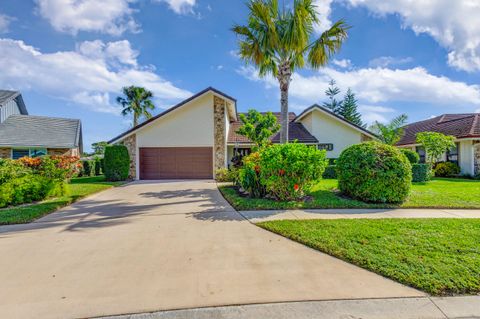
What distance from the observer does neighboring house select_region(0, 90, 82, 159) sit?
57.1 feet

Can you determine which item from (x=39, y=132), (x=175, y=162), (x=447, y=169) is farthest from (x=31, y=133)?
(x=447, y=169)

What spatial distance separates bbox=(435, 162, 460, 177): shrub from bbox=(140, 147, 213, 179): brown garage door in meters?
16.6

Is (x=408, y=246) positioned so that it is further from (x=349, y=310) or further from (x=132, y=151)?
(x=132, y=151)

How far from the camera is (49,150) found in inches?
720

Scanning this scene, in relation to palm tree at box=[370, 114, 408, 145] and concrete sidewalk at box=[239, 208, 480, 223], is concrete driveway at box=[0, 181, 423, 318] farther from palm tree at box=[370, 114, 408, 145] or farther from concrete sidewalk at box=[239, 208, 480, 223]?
palm tree at box=[370, 114, 408, 145]

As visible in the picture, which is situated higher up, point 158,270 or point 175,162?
point 175,162

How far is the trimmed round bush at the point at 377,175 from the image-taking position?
24.6 ft

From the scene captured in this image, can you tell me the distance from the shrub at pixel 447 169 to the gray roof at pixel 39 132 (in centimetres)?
2742

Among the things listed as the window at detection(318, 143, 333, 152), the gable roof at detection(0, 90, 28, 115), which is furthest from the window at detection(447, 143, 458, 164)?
the gable roof at detection(0, 90, 28, 115)

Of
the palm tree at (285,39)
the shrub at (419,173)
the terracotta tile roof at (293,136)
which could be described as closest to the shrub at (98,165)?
the terracotta tile roof at (293,136)

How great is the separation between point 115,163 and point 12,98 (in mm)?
13528

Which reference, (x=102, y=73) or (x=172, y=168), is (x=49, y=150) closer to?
(x=102, y=73)

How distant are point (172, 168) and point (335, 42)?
1237 centimetres

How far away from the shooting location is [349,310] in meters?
2.56
